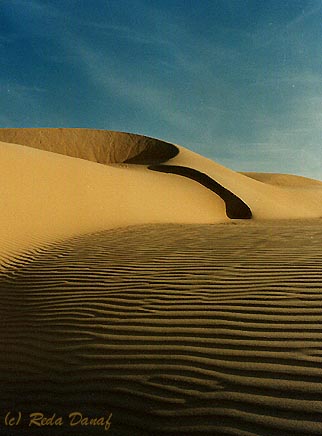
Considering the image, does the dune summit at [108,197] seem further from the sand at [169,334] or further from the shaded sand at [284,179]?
the shaded sand at [284,179]

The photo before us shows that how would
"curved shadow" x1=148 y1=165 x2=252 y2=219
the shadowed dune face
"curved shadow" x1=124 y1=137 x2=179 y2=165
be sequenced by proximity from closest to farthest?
"curved shadow" x1=148 y1=165 x2=252 y2=219 < "curved shadow" x1=124 y1=137 x2=179 y2=165 < the shadowed dune face

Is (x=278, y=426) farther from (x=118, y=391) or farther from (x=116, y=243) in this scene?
(x=116, y=243)

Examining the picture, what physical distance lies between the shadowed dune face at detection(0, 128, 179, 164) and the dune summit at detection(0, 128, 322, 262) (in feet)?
16.1

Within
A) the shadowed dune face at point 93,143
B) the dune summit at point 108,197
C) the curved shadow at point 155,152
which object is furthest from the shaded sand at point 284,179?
the shadowed dune face at point 93,143

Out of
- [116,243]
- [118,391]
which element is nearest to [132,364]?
[118,391]

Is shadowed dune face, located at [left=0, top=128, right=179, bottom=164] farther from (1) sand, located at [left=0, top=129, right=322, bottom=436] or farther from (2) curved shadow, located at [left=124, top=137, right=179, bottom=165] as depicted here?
(1) sand, located at [left=0, top=129, right=322, bottom=436]

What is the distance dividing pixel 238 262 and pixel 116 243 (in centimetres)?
335

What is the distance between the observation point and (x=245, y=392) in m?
2.67

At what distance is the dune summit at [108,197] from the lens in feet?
41.9

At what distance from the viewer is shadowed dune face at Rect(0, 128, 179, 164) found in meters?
40.8

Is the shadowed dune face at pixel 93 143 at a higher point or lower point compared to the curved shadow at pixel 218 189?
Result: higher

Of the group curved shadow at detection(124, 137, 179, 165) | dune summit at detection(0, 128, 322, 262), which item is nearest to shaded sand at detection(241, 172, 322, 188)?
dune summit at detection(0, 128, 322, 262)

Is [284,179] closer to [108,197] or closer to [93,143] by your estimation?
[93,143]

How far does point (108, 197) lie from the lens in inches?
728
